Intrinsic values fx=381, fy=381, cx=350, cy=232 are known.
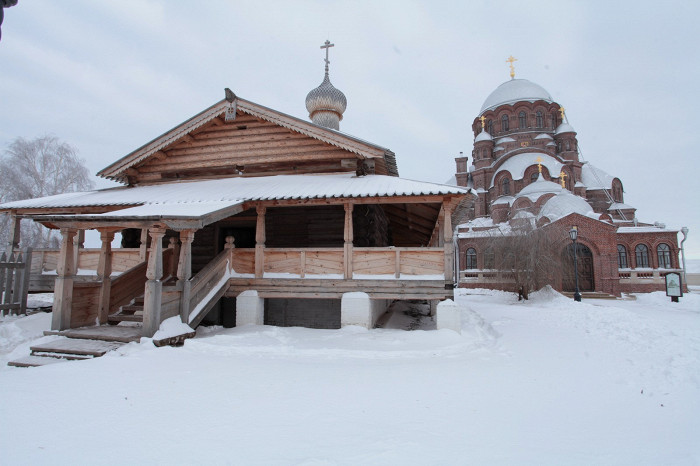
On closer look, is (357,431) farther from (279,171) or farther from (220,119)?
(220,119)

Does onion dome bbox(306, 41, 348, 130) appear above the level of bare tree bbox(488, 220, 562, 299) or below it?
above

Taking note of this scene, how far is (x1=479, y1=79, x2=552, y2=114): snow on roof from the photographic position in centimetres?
3925

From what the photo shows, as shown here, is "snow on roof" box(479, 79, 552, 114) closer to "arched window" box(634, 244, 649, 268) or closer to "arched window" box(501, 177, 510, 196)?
"arched window" box(501, 177, 510, 196)

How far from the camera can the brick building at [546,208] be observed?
82.1 feet

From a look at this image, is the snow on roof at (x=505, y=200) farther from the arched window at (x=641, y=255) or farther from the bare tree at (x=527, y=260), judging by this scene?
the bare tree at (x=527, y=260)

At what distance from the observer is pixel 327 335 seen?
7875 millimetres

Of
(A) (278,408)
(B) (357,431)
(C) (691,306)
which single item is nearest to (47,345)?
(A) (278,408)

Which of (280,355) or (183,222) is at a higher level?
(183,222)

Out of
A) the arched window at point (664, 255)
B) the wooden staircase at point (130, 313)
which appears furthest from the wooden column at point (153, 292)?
the arched window at point (664, 255)

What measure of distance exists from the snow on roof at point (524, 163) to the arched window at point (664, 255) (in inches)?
434

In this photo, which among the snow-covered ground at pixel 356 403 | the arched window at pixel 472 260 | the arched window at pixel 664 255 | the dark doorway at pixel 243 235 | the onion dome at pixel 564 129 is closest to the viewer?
the snow-covered ground at pixel 356 403

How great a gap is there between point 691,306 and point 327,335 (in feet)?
60.7

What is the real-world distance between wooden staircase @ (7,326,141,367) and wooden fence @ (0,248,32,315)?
2.80 metres

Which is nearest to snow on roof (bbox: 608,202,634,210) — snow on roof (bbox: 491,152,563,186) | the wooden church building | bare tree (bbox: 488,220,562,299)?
snow on roof (bbox: 491,152,563,186)
